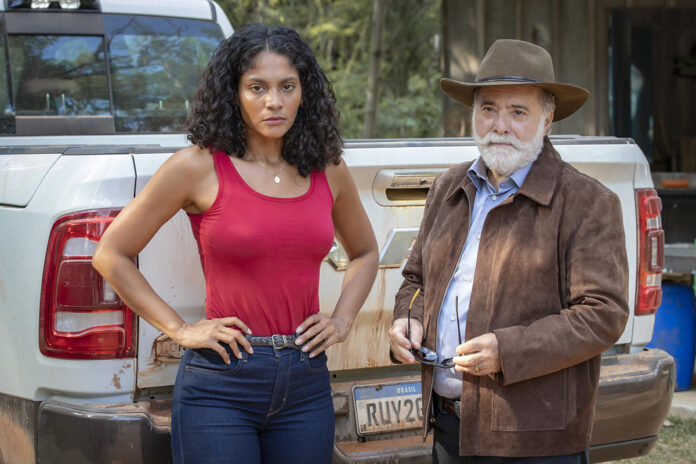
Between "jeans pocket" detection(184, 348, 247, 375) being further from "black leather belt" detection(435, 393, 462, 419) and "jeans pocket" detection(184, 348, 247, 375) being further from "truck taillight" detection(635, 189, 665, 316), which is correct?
"truck taillight" detection(635, 189, 665, 316)

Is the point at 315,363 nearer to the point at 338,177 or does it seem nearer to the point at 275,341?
the point at 275,341

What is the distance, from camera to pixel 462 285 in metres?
2.41

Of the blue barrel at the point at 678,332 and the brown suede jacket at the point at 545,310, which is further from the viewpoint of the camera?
the blue barrel at the point at 678,332

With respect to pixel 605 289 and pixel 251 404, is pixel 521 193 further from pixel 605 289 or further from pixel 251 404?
pixel 251 404

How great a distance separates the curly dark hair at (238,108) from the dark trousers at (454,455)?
2.78ft

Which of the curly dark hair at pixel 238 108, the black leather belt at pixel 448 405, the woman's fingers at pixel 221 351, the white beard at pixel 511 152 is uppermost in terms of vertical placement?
the curly dark hair at pixel 238 108

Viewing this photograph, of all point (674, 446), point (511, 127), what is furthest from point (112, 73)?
point (674, 446)

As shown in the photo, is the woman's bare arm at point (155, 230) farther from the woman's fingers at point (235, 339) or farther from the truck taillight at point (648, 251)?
the truck taillight at point (648, 251)

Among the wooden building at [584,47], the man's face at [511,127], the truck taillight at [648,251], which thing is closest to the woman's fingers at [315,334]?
the man's face at [511,127]

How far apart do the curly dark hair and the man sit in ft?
1.44

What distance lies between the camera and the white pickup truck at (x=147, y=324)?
2646mm

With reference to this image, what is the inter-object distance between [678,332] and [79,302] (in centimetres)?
448

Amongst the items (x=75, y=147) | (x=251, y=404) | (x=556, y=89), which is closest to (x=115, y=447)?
(x=251, y=404)

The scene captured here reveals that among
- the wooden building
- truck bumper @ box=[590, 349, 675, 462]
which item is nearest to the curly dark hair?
truck bumper @ box=[590, 349, 675, 462]
